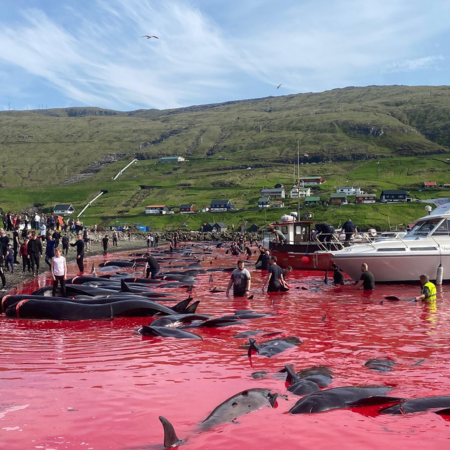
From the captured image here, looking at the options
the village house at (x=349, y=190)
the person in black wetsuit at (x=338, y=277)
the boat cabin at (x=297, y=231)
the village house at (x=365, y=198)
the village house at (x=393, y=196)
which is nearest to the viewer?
the person in black wetsuit at (x=338, y=277)

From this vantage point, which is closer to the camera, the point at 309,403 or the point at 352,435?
the point at 352,435

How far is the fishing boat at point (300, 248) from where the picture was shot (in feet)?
110

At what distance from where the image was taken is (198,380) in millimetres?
9625

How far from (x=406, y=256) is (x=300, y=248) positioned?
436 inches

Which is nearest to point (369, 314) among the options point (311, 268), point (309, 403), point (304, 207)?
point (309, 403)

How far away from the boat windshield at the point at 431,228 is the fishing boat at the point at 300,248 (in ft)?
13.9

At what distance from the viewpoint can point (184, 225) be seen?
119250 millimetres

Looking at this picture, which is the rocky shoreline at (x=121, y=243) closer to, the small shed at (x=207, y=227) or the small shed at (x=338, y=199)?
the small shed at (x=207, y=227)

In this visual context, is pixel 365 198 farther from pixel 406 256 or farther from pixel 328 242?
pixel 406 256

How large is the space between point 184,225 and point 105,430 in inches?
4425

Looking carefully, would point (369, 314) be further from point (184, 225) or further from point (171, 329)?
point (184, 225)

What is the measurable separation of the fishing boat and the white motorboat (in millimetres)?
3106

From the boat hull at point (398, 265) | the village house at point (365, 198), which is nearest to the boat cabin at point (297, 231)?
the boat hull at point (398, 265)

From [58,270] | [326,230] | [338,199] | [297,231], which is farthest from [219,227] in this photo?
[58,270]
